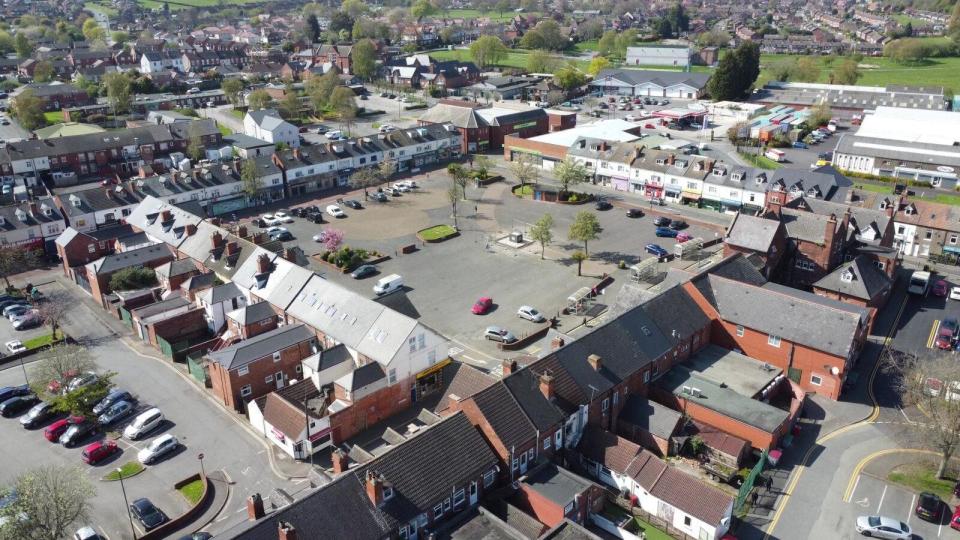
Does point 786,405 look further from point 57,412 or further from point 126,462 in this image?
point 57,412

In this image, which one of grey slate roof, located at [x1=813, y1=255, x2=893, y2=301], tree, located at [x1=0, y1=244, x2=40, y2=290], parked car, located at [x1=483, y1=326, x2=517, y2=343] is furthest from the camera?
tree, located at [x1=0, y1=244, x2=40, y2=290]

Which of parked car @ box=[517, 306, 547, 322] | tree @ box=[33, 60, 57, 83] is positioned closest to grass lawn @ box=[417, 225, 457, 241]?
parked car @ box=[517, 306, 547, 322]

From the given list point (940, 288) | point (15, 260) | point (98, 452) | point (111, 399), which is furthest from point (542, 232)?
point (15, 260)

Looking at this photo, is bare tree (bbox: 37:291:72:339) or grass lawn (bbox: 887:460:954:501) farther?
bare tree (bbox: 37:291:72:339)

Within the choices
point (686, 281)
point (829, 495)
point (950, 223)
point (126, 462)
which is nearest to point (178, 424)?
point (126, 462)

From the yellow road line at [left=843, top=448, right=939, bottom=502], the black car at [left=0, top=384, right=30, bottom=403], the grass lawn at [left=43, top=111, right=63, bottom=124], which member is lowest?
the yellow road line at [left=843, top=448, right=939, bottom=502]

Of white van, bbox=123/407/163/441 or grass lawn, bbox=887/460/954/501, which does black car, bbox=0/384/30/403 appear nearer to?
white van, bbox=123/407/163/441
